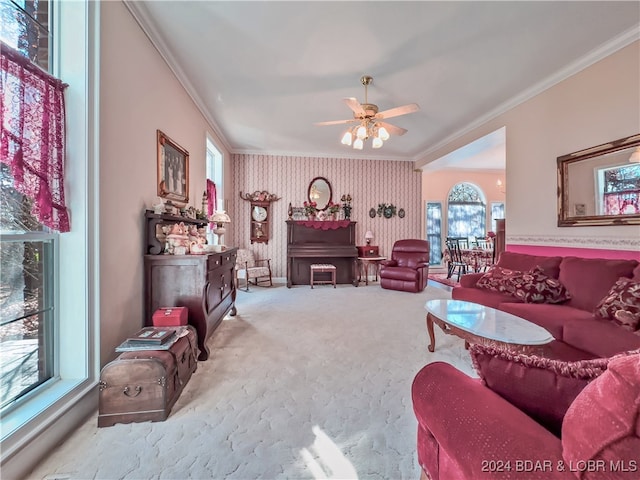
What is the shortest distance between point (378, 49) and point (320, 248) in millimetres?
3731

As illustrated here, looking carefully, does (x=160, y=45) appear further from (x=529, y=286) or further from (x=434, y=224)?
(x=434, y=224)

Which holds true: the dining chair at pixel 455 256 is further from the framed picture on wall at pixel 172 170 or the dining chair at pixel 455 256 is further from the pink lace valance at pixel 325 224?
the framed picture on wall at pixel 172 170

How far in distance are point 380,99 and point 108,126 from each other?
3.04 meters

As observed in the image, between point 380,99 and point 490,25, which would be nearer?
point 490,25

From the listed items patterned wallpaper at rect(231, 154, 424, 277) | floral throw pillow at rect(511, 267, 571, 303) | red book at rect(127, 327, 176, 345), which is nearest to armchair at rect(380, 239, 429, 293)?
patterned wallpaper at rect(231, 154, 424, 277)

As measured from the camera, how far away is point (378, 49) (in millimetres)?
2658

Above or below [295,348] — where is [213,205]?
above

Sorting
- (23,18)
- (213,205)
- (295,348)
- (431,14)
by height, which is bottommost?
(295,348)

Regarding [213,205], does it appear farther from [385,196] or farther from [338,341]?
[385,196]

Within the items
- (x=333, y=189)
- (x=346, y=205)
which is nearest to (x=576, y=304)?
(x=346, y=205)

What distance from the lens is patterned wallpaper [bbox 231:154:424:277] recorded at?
6129mm

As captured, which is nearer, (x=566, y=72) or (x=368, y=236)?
(x=566, y=72)

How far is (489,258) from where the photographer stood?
19.6ft

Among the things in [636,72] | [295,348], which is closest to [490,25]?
[636,72]
